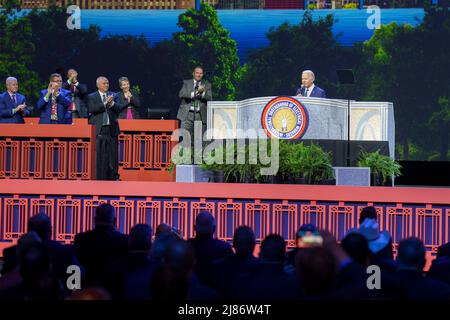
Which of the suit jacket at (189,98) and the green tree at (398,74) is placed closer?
the suit jacket at (189,98)

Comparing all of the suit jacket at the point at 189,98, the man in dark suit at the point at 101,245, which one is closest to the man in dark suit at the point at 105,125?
the suit jacket at the point at 189,98

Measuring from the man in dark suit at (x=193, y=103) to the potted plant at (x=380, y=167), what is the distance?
136 inches

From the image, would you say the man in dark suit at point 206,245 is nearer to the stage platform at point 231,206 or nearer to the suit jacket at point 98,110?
the stage platform at point 231,206

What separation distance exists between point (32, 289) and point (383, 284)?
2.36 m

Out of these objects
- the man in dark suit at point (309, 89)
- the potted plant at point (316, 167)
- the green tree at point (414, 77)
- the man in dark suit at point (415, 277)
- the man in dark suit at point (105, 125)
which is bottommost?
the man in dark suit at point (415, 277)

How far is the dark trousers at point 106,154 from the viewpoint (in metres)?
14.9

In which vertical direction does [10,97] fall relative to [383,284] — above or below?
above

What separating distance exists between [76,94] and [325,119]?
5058 mm

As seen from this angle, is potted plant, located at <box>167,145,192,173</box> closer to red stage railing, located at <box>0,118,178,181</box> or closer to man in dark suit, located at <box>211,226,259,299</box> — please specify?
red stage railing, located at <box>0,118,178,181</box>

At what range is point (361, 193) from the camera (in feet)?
41.4

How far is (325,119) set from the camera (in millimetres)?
16125

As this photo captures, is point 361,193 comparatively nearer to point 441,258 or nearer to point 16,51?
point 441,258

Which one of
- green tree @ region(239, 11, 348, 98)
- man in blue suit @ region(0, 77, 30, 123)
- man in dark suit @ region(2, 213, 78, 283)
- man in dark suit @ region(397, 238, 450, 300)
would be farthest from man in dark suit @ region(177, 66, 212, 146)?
green tree @ region(239, 11, 348, 98)
